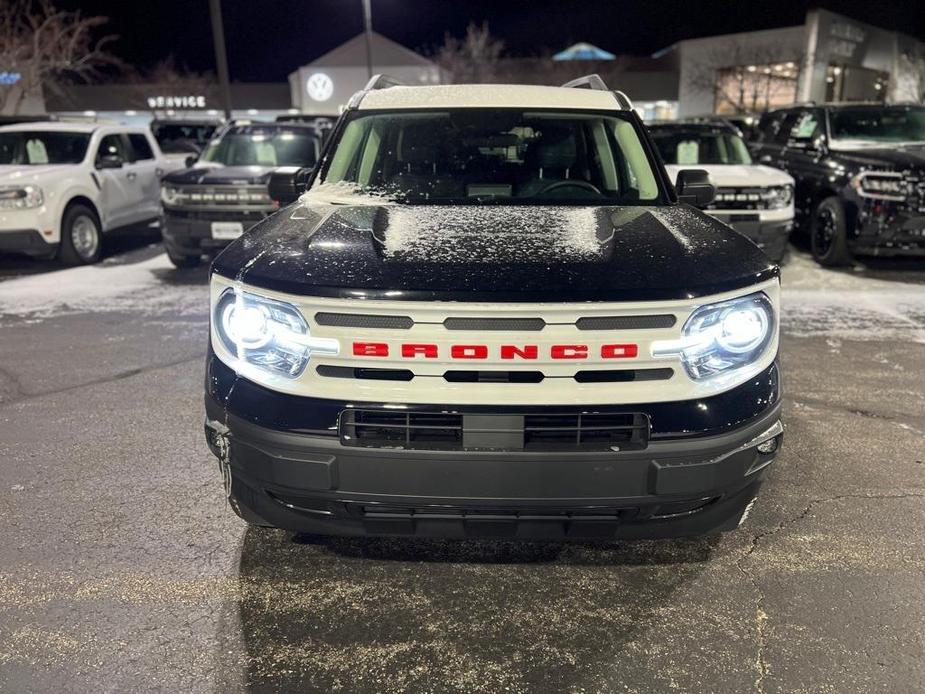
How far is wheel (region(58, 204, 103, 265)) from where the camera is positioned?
29.2 feet

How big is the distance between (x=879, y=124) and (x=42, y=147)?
10.7m

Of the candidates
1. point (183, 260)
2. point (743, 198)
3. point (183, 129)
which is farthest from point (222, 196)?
point (183, 129)

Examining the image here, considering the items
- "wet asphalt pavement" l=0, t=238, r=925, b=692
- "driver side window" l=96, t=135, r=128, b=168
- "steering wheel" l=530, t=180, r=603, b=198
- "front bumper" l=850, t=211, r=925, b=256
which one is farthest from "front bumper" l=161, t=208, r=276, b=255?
"front bumper" l=850, t=211, r=925, b=256

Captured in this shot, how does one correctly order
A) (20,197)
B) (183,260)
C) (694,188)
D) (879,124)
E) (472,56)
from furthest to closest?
1. (472,56)
2. (879,124)
3. (183,260)
4. (20,197)
5. (694,188)

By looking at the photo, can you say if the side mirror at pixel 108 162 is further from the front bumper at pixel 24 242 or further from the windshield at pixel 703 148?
the windshield at pixel 703 148

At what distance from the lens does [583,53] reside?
49.7 metres

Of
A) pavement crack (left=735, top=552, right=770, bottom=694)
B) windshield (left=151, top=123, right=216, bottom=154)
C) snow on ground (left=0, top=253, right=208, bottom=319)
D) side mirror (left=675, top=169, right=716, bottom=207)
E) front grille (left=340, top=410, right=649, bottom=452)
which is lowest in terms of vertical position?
pavement crack (left=735, top=552, right=770, bottom=694)

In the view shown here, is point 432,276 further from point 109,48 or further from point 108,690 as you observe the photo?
point 109,48

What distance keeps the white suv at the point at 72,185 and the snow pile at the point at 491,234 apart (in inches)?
280

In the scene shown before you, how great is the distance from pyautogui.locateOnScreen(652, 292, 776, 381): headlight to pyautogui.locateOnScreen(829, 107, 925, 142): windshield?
782 cm

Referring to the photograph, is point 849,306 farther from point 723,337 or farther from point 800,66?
point 800,66

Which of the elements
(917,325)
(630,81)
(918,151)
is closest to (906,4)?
(630,81)

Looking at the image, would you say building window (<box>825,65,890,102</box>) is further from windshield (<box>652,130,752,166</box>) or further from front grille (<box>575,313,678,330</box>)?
front grille (<box>575,313,678,330</box>)

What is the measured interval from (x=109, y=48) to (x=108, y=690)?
2412 inches
